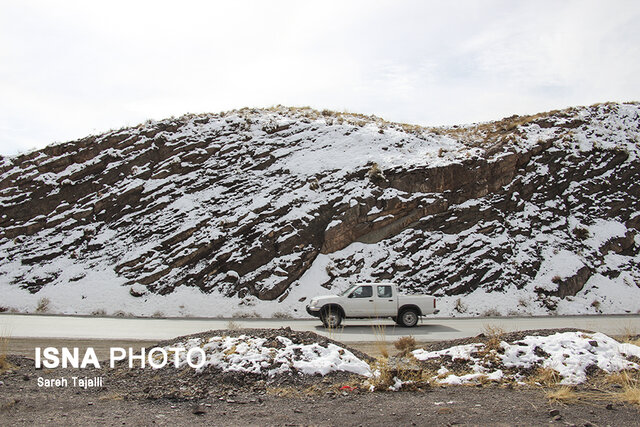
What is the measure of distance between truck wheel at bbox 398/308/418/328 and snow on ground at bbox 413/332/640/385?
25.8 feet

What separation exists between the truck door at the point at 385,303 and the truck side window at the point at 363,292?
223 mm

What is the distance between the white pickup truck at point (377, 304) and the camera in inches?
622

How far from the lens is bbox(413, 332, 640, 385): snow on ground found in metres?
7.02

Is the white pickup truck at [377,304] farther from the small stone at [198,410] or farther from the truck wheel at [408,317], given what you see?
the small stone at [198,410]

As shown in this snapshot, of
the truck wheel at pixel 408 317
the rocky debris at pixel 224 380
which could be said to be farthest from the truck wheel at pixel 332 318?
the rocky debris at pixel 224 380

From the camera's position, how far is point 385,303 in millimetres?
16031

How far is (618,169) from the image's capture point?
92.8 ft

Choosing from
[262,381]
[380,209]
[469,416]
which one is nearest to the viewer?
[469,416]

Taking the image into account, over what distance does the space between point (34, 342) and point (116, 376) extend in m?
5.91

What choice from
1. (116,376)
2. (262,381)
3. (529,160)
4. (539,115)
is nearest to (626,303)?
(529,160)

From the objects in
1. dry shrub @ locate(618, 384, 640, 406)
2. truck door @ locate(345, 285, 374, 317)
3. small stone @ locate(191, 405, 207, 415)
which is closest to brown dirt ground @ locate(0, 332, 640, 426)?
small stone @ locate(191, 405, 207, 415)

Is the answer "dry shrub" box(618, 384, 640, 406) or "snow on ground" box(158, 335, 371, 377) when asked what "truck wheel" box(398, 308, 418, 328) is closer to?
"snow on ground" box(158, 335, 371, 377)

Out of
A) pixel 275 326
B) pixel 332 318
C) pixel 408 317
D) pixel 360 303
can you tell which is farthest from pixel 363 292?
pixel 275 326

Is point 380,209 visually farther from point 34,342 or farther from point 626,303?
point 34,342
